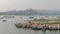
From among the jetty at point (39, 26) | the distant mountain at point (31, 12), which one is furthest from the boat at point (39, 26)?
the distant mountain at point (31, 12)

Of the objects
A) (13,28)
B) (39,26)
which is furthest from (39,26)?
(13,28)

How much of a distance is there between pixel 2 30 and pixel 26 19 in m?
0.45

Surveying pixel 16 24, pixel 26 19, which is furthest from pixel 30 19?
pixel 16 24

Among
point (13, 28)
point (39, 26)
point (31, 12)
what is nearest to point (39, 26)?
point (39, 26)

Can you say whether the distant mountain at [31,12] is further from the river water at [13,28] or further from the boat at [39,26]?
the boat at [39,26]

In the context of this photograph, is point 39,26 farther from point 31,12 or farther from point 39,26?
point 31,12

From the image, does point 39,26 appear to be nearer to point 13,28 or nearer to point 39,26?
point 39,26

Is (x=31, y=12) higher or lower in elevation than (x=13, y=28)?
higher

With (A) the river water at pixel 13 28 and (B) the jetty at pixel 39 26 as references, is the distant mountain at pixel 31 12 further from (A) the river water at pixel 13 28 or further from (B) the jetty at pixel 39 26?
(B) the jetty at pixel 39 26

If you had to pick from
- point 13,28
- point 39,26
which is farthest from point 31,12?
point 13,28

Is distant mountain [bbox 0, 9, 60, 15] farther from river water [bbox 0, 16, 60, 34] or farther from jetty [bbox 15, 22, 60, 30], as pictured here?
jetty [bbox 15, 22, 60, 30]

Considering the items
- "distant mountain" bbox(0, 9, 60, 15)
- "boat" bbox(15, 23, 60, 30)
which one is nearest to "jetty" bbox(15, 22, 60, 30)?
"boat" bbox(15, 23, 60, 30)

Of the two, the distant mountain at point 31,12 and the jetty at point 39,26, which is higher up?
the distant mountain at point 31,12

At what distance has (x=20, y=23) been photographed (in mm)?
2936
